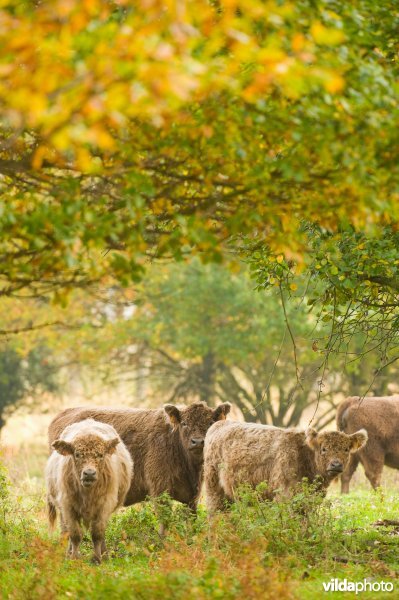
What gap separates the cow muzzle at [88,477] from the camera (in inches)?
404

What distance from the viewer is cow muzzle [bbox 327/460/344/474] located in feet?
36.0

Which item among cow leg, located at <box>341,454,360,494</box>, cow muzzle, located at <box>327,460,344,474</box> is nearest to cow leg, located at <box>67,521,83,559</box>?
cow muzzle, located at <box>327,460,344,474</box>

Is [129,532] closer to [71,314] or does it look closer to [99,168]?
[99,168]

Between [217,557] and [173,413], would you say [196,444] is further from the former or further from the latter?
[217,557]

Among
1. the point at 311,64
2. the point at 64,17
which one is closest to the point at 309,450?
the point at 311,64

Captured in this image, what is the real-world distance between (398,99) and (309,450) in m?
6.12

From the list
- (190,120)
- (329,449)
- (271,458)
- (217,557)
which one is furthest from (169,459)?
(190,120)

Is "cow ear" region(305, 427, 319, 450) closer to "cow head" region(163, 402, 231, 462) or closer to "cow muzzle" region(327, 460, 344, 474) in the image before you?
"cow muzzle" region(327, 460, 344, 474)

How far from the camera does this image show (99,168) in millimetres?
5984

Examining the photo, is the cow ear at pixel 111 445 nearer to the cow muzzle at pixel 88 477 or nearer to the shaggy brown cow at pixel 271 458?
the cow muzzle at pixel 88 477

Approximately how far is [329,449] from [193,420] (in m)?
2.34

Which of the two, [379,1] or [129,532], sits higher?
[379,1]

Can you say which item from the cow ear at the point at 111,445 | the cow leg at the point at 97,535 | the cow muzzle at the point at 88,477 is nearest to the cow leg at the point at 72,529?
the cow leg at the point at 97,535

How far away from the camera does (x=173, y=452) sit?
42.3ft
